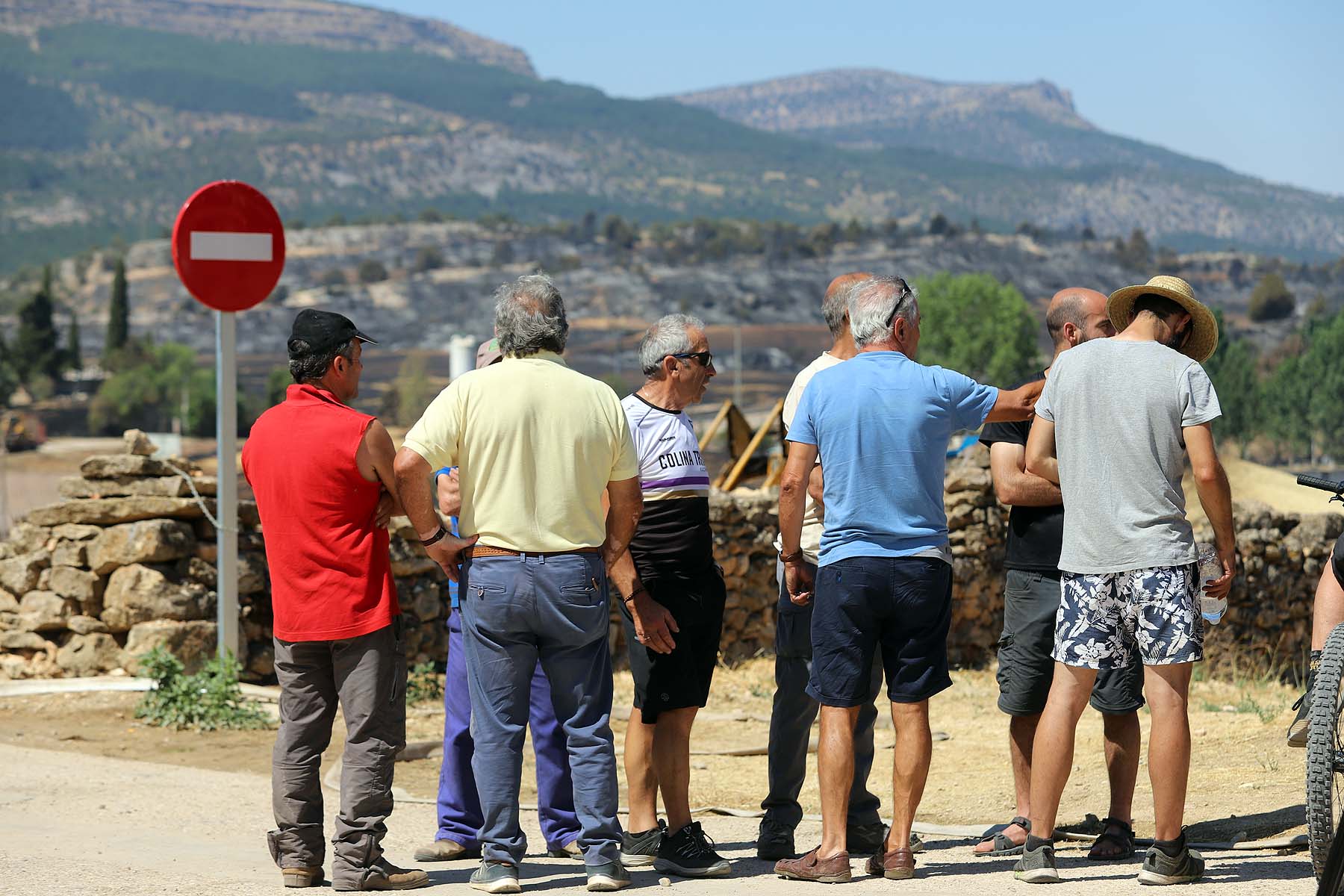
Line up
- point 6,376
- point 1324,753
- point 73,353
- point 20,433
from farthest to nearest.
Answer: point 73,353
point 6,376
point 20,433
point 1324,753

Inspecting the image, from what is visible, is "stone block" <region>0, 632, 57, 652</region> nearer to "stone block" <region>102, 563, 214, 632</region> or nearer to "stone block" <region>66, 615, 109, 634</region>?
"stone block" <region>66, 615, 109, 634</region>

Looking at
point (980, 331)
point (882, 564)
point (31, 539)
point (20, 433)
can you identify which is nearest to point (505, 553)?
point (882, 564)

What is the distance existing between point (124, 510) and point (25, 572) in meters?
0.70

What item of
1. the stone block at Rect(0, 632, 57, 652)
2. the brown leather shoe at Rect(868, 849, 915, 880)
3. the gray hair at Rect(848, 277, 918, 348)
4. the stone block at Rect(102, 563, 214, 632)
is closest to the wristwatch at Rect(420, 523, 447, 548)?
the gray hair at Rect(848, 277, 918, 348)

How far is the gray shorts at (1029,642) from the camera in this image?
16.9 feet

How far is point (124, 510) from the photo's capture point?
27.5 ft

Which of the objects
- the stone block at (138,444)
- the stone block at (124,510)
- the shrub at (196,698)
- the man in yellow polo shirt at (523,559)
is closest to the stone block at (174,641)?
the shrub at (196,698)

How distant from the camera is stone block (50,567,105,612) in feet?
27.3

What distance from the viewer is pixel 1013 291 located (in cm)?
13100

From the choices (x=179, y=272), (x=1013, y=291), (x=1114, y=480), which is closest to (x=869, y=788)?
(x=1114, y=480)

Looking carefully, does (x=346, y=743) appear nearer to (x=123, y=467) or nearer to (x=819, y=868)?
(x=819, y=868)

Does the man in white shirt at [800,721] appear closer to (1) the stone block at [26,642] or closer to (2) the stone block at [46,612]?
(2) the stone block at [46,612]

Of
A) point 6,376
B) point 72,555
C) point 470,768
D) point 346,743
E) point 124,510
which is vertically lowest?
point 6,376

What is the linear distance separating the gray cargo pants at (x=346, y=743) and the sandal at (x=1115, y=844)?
2177 millimetres
